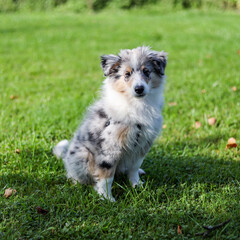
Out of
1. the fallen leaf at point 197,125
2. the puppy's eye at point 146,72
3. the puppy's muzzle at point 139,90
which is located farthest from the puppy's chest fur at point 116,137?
the fallen leaf at point 197,125

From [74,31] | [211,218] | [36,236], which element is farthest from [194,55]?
[36,236]

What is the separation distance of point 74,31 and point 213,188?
9896mm

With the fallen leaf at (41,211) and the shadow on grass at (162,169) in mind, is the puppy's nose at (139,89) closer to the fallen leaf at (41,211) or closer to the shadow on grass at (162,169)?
the shadow on grass at (162,169)

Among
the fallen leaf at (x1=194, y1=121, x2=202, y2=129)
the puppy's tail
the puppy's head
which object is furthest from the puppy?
the fallen leaf at (x1=194, y1=121, x2=202, y2=129)

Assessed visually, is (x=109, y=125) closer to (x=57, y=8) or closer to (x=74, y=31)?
(x=74, y=31)

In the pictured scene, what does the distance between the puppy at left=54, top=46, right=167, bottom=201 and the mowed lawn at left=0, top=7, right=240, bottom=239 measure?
0.25 meters

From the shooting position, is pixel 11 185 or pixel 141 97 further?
pixel 11 185

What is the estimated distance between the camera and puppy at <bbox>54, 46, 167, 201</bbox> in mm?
3113

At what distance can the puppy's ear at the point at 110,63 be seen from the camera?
3.18 metres

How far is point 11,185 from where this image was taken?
3.39 m

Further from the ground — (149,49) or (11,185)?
(149,49)

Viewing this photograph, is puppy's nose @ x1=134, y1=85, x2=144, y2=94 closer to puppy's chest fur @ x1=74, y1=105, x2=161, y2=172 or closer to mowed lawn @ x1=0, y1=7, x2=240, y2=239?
puppy's chest fur @ x1=74, y1=105, x2=161, y2=172

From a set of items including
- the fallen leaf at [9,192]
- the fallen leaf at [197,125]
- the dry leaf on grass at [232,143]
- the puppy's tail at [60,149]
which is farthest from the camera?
the fallen leaf at [197,125]

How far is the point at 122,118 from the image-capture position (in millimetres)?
3139
